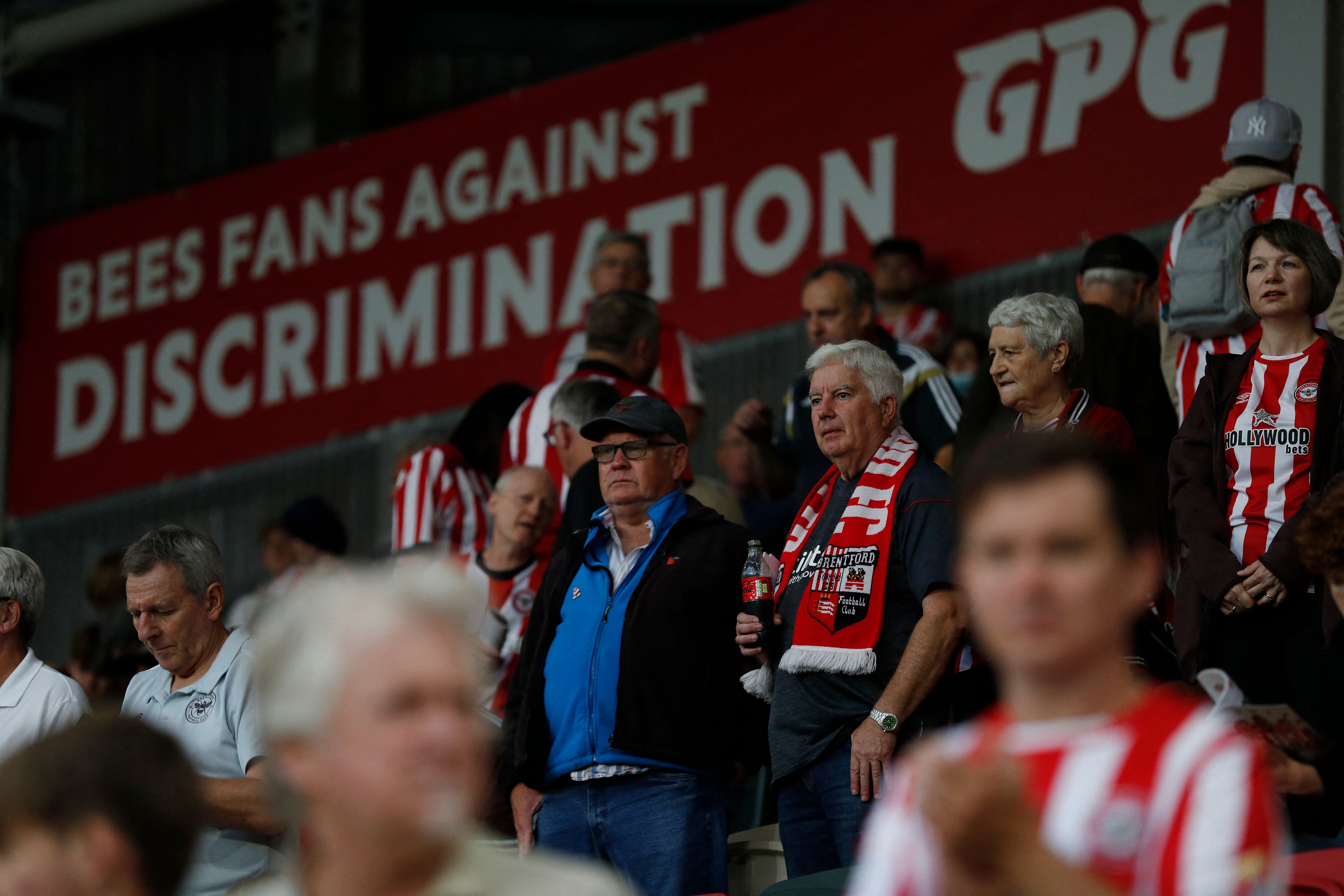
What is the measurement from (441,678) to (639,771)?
2.12m

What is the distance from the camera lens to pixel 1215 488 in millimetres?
3434

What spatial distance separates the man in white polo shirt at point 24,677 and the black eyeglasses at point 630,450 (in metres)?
1.34

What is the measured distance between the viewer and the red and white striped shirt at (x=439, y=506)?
5.07 m

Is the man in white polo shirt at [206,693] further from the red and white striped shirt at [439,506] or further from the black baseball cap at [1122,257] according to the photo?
the black baseball cap at [1122,257]

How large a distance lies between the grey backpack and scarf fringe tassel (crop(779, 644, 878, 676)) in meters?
1.51

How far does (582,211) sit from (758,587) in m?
4.95

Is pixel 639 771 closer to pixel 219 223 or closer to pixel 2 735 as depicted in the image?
pixel 2 735

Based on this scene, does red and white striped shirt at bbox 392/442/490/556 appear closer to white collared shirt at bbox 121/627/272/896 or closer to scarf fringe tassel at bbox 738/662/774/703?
white collared shirt at bbox 121/627/272/896

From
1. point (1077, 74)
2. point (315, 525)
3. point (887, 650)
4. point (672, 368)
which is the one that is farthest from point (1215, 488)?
point (315, 525)

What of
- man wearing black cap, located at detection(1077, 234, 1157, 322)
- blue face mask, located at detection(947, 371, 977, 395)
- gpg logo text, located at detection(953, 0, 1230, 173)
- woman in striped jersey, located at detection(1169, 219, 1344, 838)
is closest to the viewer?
woman in striped jersey, located at detection(1169, 219, 1344, 838)

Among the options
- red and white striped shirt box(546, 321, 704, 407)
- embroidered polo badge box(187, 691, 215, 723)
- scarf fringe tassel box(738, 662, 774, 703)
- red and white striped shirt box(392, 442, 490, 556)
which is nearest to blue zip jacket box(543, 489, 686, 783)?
scarf fringe tassel box(738, 662, 774, 703)

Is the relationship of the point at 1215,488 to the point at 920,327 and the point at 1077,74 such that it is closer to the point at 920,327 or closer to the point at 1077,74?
the point at 920,327

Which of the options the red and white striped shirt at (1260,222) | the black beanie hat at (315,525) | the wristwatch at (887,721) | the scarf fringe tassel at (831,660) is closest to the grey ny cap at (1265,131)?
the red and white striped shirt at (1260,222)

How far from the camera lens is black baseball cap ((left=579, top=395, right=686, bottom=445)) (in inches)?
150
